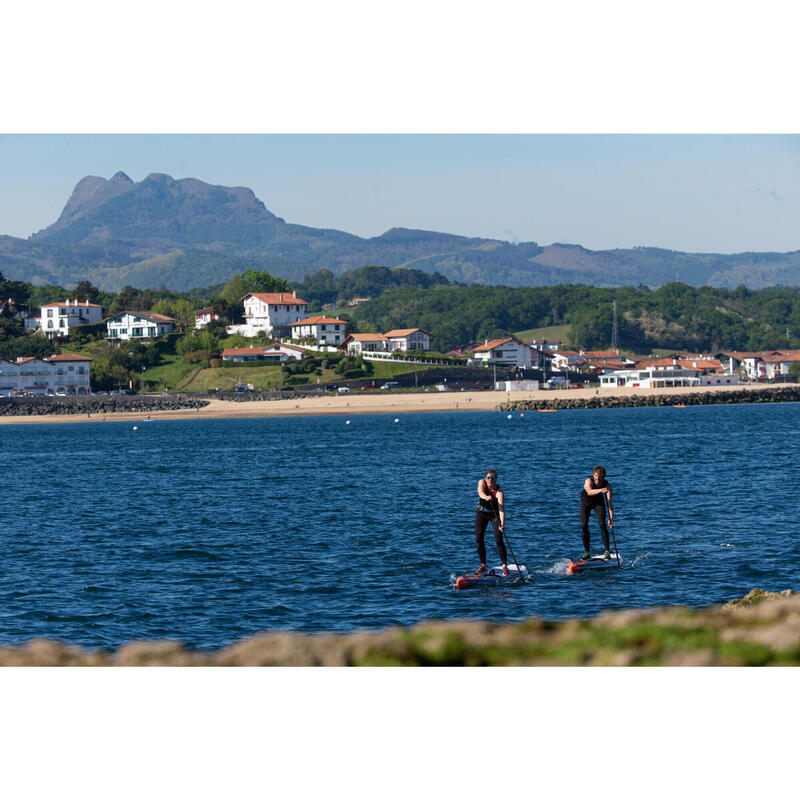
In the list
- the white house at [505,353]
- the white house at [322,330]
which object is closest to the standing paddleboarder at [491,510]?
the white house at [322,330]

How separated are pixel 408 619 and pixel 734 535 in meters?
13.5

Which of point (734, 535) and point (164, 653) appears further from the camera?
point (734, 535)

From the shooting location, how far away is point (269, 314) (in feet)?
630

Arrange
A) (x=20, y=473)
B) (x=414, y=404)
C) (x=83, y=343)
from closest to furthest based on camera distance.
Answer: (x=20, y=473), (x=414, y=404), (x=83, y=343)

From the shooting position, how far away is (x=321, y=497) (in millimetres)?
42781

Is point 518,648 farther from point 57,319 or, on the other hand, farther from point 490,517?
point 57,319

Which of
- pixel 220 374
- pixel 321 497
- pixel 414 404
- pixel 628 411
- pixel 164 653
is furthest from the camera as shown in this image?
pixel 220 374

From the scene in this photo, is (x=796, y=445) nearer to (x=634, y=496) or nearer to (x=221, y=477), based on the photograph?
(x=634, y=496)

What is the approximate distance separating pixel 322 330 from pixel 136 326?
35.7m

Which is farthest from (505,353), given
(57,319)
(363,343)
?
(57,319)

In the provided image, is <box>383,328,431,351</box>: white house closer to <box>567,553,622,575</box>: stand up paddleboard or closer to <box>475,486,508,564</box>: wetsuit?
<box>567,553,622,575</box>: stand up paddleboard

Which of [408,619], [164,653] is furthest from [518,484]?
[164,653]

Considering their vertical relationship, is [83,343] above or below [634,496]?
above

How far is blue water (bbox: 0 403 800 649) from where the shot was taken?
70.2ft
